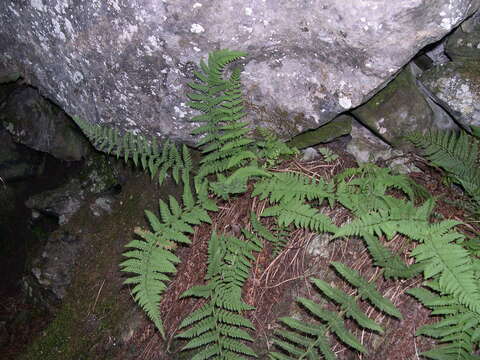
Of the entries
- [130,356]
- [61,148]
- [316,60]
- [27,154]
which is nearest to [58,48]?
[61,148]

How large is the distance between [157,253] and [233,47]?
5.48 feet

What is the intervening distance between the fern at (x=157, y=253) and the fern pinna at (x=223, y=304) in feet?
0.74

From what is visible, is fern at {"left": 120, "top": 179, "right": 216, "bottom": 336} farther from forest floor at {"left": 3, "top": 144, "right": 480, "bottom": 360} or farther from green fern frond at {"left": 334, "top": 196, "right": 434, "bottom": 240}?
green fern frond at {"left": 334, "top": 196, "right": 434, "bottom": 240}

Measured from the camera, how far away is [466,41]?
332cm

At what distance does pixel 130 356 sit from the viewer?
366cm

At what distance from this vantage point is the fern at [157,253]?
117 inches

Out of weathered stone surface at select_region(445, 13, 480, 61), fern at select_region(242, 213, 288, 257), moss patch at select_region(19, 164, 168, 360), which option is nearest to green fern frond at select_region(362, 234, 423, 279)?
fern at select_region(242, 213, 288, 257)

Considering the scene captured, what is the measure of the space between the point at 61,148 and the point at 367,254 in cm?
359

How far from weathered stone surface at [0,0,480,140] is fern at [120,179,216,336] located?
31.0 inches

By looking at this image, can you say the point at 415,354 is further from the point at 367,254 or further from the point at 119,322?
the point at 119,322

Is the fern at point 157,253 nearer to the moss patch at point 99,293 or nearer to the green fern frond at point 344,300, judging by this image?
the moss patch at point 99,293

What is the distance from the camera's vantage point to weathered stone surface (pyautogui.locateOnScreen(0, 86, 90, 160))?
15.7ft

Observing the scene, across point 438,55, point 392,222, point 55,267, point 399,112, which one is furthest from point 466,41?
point 55,267

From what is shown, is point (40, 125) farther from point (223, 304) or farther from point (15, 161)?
point (223, 304)
